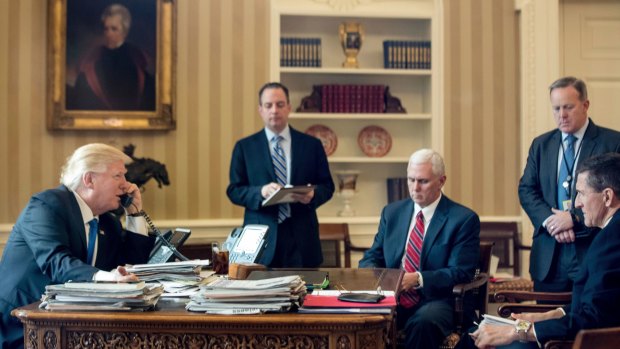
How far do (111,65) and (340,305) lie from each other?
3.71 meters

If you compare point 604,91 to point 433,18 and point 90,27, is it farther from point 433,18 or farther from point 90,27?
point 90,27

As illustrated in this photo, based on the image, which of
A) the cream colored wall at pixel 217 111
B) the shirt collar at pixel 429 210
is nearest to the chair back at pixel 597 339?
the shirt collar at pixel 429 210

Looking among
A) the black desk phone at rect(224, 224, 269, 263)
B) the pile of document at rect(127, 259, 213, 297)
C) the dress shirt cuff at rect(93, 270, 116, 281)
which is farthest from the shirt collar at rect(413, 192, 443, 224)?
the dress shirt cuff at rect(93, 270, 116, 281)

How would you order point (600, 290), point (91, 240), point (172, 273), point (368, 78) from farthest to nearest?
point (368, 78), point (91, 240), point (172, 273), point (600, 290)

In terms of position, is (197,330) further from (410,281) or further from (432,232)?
(432,232)

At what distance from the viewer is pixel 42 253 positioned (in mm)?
2682

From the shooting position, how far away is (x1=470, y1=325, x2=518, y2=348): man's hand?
263 centimetres

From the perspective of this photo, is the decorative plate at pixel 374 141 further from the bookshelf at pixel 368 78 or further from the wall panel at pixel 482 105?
the wall panel at pixel 482 105

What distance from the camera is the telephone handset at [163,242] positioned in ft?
10.5

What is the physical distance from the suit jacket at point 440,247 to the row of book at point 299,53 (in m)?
2.37

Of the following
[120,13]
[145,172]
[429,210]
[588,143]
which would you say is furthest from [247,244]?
[120,13]

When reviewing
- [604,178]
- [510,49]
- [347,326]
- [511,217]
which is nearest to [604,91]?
[510,49]

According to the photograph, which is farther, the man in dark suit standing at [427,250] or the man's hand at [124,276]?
the man in dark suit standing at [427,250]

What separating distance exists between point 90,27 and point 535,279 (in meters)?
3.55
